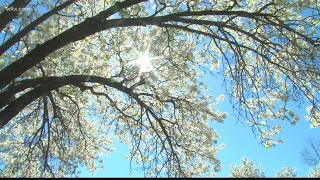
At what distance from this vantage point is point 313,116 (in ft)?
22.0

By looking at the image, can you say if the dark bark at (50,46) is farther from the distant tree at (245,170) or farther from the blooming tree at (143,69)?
the distant tree at (245,170)

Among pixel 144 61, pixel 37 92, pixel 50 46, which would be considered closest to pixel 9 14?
pixel 50 46

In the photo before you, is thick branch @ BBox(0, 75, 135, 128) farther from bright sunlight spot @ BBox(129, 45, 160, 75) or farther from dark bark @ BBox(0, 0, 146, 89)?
bright sunlight spot @ BBox(129, 45, 160, 75)

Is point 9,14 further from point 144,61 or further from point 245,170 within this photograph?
point 245,170

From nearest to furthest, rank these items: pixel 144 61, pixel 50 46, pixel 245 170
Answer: pixel 50 46 → pixel 144 61 → pixel 245 170

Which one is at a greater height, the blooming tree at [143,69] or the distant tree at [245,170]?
the distant tree at [245,170]

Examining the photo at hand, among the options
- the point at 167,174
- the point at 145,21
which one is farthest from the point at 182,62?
the point at 167,174

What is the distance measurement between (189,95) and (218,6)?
3.00m

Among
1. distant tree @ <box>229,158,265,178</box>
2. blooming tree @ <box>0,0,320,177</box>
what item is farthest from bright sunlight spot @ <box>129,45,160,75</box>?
distant tree @ <box>229,158,265,178</box>

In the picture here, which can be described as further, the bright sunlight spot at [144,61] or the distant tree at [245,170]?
the distant tree at [245,170]

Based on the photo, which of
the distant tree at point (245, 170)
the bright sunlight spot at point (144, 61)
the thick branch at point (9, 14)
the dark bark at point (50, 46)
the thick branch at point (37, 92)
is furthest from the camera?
the distant tree at point (245, 170)

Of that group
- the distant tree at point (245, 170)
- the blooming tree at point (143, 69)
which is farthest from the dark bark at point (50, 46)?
the distant tree at point (245, 170)

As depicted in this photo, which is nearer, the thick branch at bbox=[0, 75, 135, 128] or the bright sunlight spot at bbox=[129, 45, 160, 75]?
the thick branch at bbox=[0, 75, 135, 128]

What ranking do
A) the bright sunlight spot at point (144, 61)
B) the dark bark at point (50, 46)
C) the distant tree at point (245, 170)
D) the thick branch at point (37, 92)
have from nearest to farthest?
the dark bark at point (50, 46), the thick branch at point (37, 92), the bright sunlight spot at point (144, 61), the distant tree at point (245, 170)
